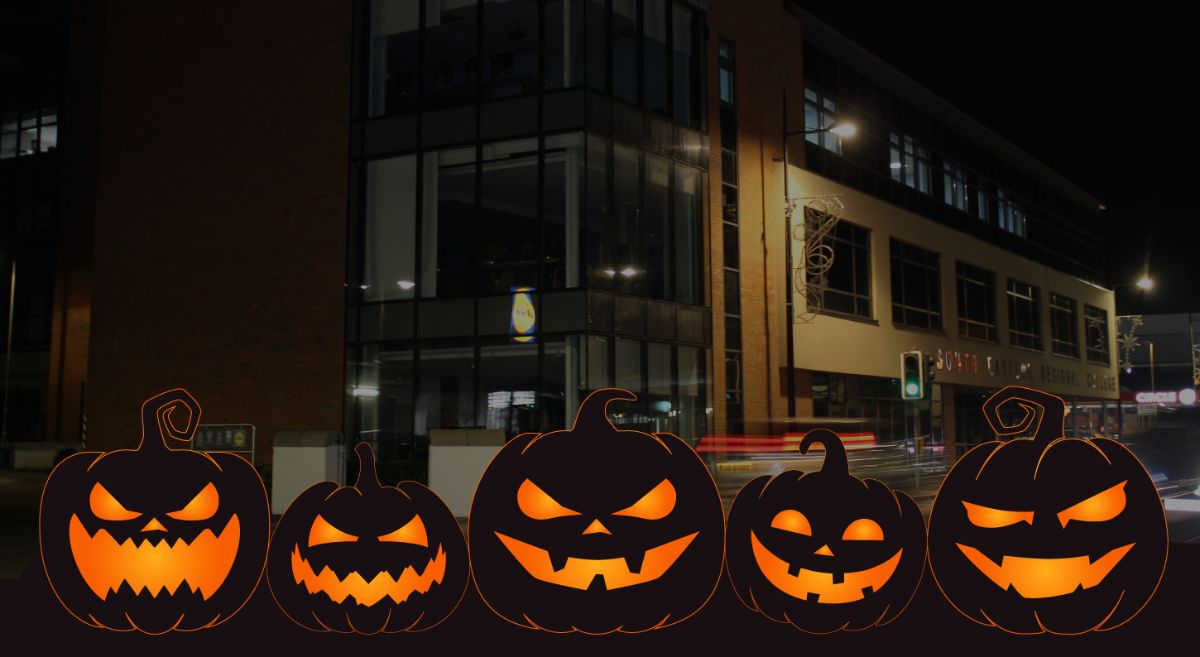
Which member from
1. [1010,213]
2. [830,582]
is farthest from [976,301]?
[830,582]

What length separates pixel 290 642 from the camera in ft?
23.6

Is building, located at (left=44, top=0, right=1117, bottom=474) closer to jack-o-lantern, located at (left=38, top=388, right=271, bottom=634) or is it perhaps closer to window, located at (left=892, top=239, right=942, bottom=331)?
window, located at (left=892, top=239, right=942, bottom=331)

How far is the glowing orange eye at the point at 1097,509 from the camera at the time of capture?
22.0 feet

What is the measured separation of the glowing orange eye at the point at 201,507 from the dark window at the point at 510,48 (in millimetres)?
18279

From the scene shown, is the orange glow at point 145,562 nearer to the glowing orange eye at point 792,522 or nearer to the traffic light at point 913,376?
the glowing orange eye at point 792,522

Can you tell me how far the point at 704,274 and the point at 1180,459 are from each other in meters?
12.3

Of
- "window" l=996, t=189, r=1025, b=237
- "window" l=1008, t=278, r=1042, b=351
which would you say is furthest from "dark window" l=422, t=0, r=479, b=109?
"window" l=1008, t=278, r=1042, b=351

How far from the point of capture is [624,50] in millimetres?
25531

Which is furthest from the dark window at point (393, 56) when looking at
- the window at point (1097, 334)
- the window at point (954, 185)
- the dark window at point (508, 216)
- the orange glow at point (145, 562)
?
the window at point (1097, 334)

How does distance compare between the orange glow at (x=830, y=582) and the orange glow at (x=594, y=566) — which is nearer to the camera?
the orange glow at (x=594, y=566)

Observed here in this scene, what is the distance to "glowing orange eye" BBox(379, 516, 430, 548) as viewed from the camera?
704 cm

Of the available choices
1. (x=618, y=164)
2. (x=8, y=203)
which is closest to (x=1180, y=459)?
(x=618, y=164)

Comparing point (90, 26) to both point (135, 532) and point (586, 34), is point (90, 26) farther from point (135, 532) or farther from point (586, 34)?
point (135, 532)

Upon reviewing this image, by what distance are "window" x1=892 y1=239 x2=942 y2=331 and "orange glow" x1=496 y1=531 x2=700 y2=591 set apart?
30.3 m
